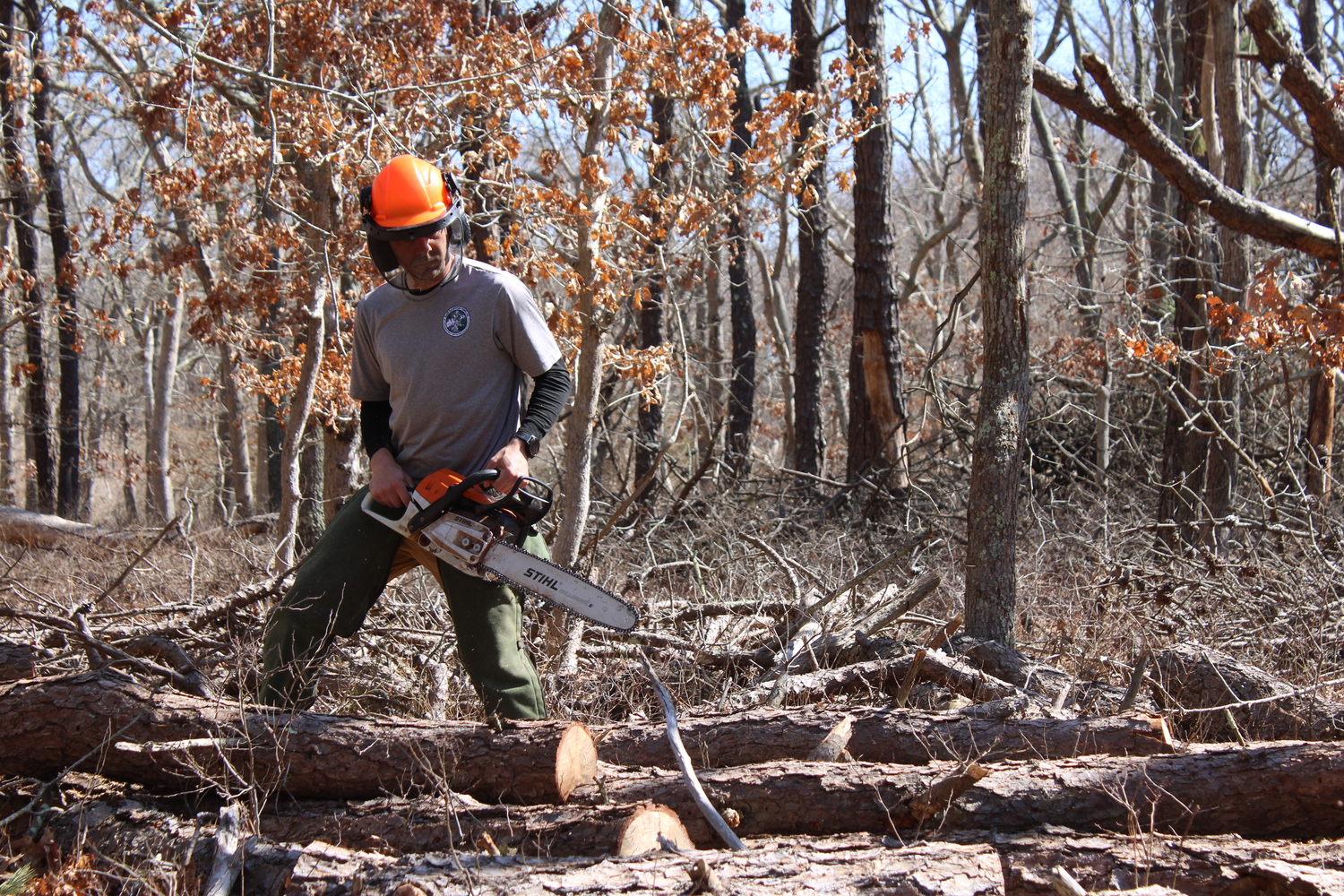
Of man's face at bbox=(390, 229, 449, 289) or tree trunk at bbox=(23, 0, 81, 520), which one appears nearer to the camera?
man's face at bbox=(390, 229, 449, 289)

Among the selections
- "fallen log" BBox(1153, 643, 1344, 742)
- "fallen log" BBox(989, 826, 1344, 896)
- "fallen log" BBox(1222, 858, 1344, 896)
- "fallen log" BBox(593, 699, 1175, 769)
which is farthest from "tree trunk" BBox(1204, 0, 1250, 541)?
"fallen log" BBox(1222, 858, 1344, 896)

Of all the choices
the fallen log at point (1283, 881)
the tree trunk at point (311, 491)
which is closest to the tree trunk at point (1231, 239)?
the fallen log at point (1283, 881)

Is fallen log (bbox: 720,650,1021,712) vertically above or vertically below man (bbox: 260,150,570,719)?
below

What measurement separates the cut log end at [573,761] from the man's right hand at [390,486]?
967 mm

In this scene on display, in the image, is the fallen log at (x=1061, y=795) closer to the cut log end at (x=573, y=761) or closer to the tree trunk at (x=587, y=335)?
the cut log end at (x=573, y=761)

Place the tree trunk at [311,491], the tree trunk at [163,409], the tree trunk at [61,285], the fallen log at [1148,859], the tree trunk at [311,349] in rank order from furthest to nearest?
the tree trunk at [163,409] < the tree trunk at [61,285] < the tree trunk at [311,491] < the tree trunk at [311,349] < the fallen log at [1148,859]

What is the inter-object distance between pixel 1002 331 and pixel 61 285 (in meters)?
9.70

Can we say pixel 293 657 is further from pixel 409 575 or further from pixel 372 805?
pixel 409 575

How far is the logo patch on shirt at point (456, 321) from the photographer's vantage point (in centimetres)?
318

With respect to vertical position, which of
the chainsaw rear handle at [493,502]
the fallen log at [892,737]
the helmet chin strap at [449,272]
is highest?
the helmet chin strap at [449,272]

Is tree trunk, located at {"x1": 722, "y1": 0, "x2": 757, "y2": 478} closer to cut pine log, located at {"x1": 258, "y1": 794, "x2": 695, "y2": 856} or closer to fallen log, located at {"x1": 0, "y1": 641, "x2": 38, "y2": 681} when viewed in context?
fallen log, located at {"x1": 0, "y1": 641, "x2": 38, "y2": 681}

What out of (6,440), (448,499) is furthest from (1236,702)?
(6,440)

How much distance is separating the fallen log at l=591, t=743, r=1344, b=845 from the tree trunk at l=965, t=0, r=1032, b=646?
1.45 m

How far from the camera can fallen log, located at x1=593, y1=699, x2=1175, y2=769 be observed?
2.84 metres
